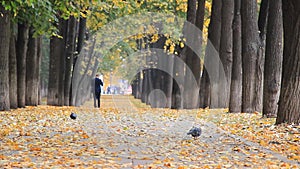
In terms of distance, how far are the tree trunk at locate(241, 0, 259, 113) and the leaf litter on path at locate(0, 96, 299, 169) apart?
10.4 feet

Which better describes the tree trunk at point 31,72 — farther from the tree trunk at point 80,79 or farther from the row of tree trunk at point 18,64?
the tree trunk at point 80,79

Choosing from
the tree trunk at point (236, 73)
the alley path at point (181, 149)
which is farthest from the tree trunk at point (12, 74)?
the tree trunk at point (236, 73)

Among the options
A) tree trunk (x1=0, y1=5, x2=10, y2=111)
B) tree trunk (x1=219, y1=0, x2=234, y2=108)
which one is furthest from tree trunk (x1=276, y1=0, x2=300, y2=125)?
tree trunk (x1=0, y1=5, x2=10, y2=111)

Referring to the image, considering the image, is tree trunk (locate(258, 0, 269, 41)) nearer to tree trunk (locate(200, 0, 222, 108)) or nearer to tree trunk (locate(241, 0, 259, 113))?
tree trunk (locate(241, 0, 259, 113))

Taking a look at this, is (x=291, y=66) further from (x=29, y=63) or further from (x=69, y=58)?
(x=69, y=58)

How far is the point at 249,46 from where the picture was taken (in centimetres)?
1788

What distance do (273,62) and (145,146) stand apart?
6.87m

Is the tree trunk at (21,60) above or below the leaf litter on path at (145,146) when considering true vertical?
above

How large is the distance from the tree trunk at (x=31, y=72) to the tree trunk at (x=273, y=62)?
1223cm

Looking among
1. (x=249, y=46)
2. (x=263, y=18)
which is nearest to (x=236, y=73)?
(x=249, y=46)

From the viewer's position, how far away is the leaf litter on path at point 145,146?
7953 mm

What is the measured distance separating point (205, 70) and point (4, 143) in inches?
599

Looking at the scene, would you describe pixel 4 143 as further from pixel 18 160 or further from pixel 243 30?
pixel 243 30

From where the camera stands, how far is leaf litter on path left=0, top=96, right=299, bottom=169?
313 inches
